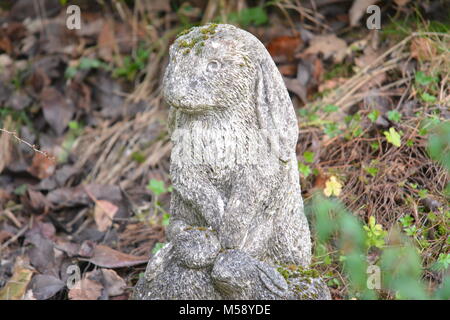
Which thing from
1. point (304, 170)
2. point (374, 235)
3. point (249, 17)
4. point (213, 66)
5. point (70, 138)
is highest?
point (249, 17)

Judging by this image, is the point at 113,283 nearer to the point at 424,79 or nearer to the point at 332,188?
the point at 332,188

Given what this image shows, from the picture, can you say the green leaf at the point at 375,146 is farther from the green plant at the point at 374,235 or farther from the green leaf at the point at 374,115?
the green plant at the point at 374,235

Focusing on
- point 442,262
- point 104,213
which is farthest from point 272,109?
point 104,213

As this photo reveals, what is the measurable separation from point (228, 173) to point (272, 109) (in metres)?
0.41

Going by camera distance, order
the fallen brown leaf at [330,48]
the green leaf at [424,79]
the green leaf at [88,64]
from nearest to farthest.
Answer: the green leaf at [424,79] → the fallen brown leaf at [330,48] → the green leaf at [88,64]

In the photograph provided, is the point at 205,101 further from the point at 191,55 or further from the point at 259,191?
the point at 259,191

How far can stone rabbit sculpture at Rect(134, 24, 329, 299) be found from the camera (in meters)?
3.52

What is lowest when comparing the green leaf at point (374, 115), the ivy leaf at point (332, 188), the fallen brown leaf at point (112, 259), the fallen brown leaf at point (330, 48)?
the fallen brown leaf at point (112, 259)

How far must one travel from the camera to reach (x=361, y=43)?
6344 mm

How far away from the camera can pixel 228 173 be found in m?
Result: 3.63

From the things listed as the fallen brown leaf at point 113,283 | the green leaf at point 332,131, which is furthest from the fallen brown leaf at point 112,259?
the green leaf at point 332,131

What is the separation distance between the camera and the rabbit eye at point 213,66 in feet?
11.6

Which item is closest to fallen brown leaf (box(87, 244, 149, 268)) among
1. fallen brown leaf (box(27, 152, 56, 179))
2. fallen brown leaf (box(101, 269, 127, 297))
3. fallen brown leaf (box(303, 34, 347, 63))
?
fallen brown leaf (box(101, 269, 127, 297))
